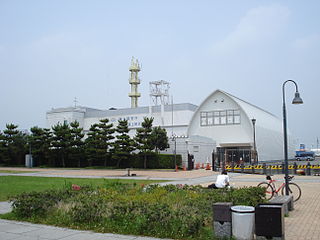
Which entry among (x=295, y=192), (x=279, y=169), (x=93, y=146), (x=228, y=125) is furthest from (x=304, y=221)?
(x=228, y=125)

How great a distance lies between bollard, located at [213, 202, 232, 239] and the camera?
23.9ft

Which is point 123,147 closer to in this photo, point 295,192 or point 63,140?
point 63,140

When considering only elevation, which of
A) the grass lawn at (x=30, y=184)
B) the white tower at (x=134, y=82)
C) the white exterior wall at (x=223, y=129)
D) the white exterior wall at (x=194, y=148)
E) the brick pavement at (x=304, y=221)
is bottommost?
the grass lawn at (x=30, y=184)

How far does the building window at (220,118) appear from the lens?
54094 mm

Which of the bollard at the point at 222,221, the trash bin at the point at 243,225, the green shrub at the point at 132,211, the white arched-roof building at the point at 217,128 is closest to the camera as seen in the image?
the trash bin at the point at 243,225

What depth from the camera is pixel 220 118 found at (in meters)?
55.5

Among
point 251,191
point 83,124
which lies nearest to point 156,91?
point 83,124

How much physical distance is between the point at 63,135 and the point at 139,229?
4322cm

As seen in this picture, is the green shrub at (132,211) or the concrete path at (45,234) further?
the green shrub at (132,211)

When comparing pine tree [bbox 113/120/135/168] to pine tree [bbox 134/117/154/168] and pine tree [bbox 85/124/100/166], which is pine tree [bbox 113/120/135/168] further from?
pine tree [bbox 85/124/100/166]

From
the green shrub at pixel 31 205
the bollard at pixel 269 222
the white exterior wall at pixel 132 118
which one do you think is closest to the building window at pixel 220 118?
the white exterior wall at pixel 132 118

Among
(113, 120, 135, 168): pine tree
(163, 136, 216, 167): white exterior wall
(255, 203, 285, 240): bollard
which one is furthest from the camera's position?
(163, 136, 216, 167): white exterior wall

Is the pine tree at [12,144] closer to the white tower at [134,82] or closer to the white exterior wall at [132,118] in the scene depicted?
the white exterior wall at [132,118]

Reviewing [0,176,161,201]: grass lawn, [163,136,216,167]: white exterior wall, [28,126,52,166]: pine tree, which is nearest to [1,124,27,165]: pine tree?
[28,126,52,166]: pine tree
